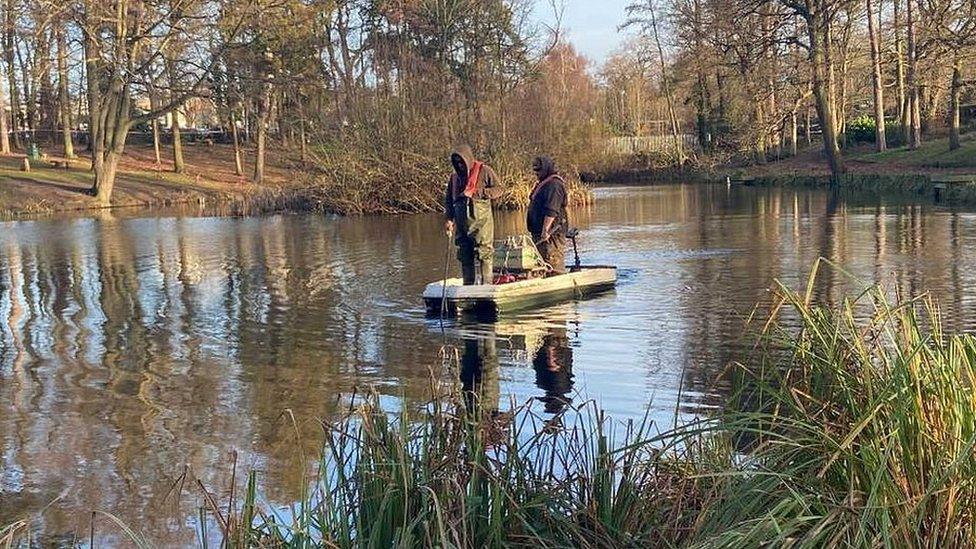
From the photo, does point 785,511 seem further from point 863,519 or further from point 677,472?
point 677,472

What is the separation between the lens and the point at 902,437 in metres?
3.83

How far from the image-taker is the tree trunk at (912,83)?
3825cm

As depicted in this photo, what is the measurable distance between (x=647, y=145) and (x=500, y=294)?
4644 cm

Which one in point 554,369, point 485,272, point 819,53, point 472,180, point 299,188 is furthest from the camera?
point 299,188

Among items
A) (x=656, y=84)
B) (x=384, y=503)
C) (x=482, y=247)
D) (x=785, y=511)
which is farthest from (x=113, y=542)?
(x=656, y=84)

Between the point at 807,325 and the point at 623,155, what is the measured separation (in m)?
52.2

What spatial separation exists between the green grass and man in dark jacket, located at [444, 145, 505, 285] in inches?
1098

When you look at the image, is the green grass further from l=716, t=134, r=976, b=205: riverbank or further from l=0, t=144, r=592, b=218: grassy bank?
l=0, t=144, r=592, b=218: grassy bank

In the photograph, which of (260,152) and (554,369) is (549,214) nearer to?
(554,369)

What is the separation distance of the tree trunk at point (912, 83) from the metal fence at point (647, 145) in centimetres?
1514

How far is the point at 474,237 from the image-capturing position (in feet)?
40.0

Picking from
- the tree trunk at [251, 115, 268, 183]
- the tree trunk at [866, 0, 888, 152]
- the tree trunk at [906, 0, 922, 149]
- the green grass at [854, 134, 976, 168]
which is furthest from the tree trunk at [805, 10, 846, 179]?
the tree trunk at [251, 115, 268, 183]

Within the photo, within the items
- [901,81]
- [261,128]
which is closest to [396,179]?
[261,128]

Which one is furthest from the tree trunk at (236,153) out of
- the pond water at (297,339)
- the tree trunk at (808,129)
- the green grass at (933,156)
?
the pond water at (297,339)
